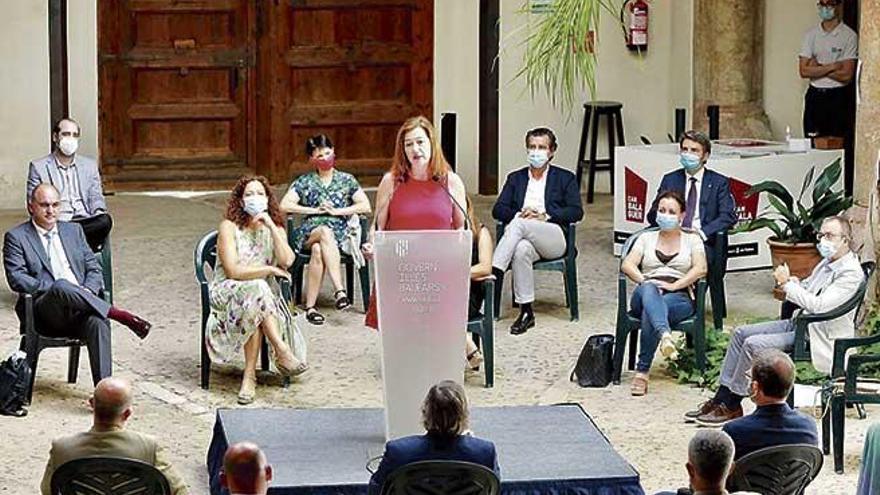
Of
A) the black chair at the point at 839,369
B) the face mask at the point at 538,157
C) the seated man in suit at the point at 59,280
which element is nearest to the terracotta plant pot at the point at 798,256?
the face mask at the point at 538,157

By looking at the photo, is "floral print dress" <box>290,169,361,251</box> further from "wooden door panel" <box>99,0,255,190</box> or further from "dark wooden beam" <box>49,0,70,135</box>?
"wooden door panel" <box>99,0,255,190</box>

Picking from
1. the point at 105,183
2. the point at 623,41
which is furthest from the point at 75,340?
the point at 623,41

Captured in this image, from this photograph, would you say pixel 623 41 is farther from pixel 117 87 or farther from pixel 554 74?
pixel 554 74

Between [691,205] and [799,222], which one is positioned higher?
[691,205]

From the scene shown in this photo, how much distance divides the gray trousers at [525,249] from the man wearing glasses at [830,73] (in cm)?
344

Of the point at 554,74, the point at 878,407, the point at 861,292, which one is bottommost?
the point at 878,407

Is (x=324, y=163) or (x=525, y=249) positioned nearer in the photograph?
(x=525, y=249)

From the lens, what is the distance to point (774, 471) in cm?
671

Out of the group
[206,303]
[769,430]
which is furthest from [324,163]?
[769,430]

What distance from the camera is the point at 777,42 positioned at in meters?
14.6

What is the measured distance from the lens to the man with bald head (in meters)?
5.74

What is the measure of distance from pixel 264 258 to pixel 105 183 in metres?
5.90

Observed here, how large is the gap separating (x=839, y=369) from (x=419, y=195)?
2.03 metres

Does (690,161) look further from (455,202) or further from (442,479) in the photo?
(442,479)
